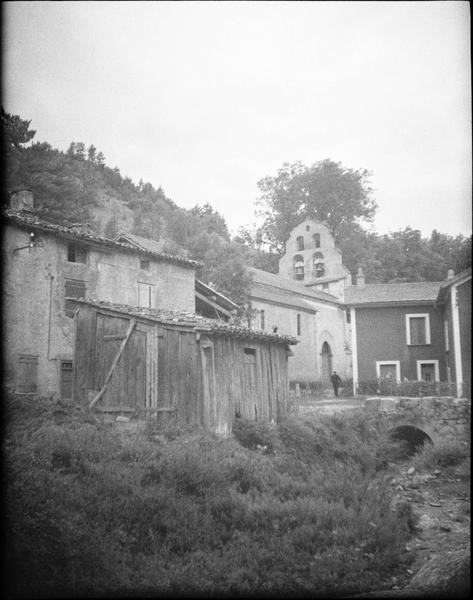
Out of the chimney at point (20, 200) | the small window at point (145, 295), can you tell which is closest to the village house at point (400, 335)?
the small window at point (145, 295)

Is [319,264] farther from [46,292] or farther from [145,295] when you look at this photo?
[46,292]

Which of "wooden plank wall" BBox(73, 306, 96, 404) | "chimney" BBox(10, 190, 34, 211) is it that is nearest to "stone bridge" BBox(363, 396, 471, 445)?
"wooden plank wall" BBox(73, 306, 96, 404)

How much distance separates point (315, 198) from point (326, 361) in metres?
13.8

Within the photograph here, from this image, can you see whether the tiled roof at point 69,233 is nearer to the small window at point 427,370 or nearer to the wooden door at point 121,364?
the wooden door at point 121,364

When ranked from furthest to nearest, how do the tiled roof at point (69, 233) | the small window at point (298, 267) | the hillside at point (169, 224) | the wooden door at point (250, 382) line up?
the small window at point (298, 267) → the hillside at point (169, 224) → the tiled roof at point (69, 233) → the wooden door at point (250, 382)

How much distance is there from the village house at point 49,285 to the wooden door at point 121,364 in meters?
3.43

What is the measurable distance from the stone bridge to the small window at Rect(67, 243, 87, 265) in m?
10.9

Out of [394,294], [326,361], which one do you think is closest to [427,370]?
[394,294]

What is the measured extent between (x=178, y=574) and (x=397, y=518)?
15.6 ft

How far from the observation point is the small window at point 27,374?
15.5 metres

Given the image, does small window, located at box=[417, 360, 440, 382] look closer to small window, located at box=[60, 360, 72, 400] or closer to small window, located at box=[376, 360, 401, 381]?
small window, located at box=[376, 360, 401, 381]

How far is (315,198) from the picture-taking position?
39.6 m

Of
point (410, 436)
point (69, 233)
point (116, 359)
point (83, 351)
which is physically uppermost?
point (69, 233)

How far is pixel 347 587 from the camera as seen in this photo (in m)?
6.68
